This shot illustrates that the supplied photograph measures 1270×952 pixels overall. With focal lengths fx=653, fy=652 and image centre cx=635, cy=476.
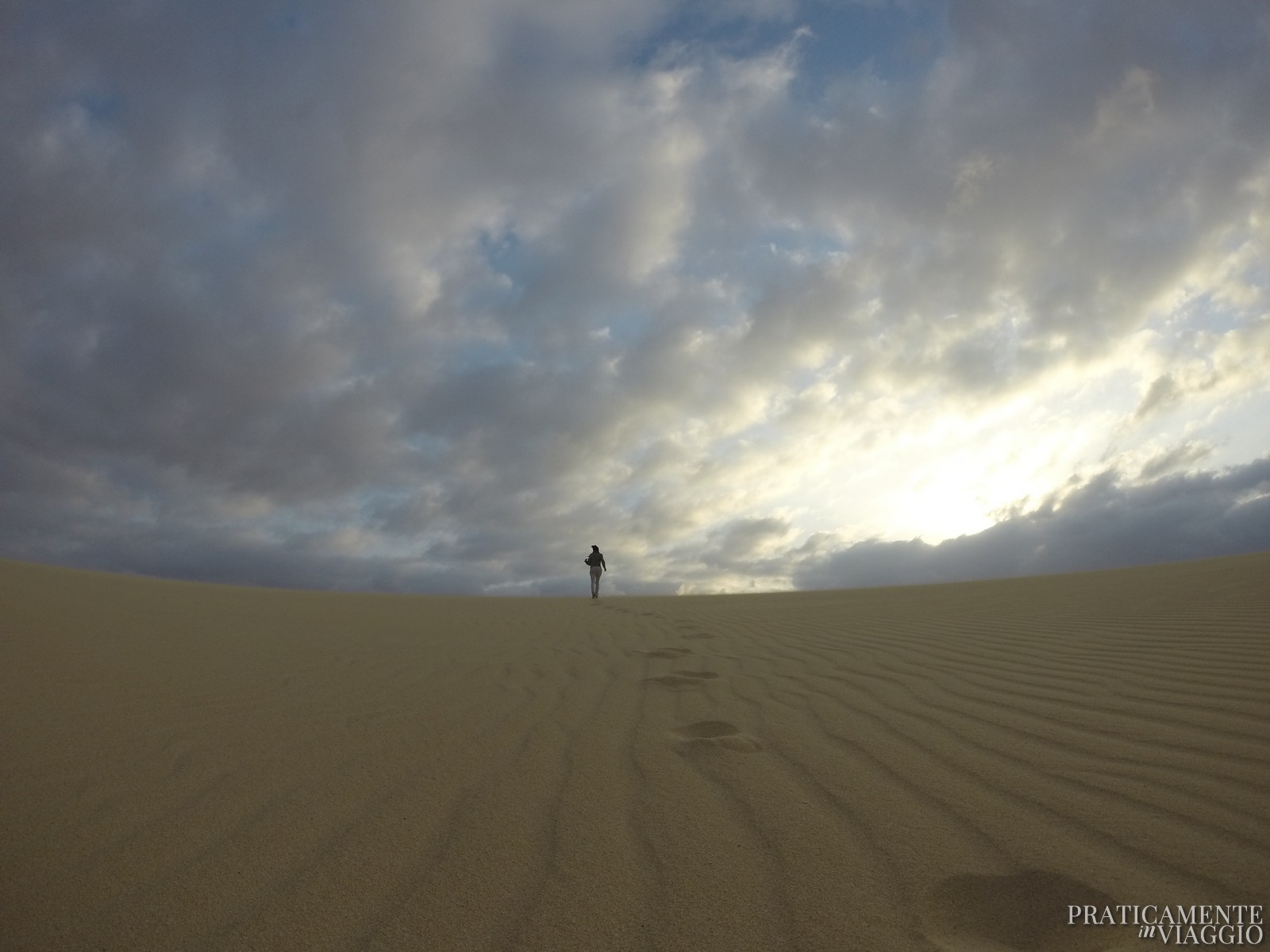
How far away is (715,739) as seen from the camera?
121 inches

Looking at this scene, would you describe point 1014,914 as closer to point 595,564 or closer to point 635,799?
point 635,799

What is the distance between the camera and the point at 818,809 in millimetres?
2215

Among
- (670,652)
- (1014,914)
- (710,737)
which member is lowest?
(1014,914)

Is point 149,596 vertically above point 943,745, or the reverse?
point 149,596

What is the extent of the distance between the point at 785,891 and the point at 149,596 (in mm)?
12215

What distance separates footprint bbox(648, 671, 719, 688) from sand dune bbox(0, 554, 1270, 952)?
1.3 inches

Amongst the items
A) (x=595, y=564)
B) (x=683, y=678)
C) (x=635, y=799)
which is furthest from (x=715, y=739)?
(x=595, y=564)

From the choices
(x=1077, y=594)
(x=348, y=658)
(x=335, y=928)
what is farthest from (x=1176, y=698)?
(x=1077, y=594)

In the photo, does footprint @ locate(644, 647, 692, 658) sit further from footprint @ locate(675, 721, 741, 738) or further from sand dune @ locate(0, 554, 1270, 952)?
footprint @ locate(675, 721, 741, 738)

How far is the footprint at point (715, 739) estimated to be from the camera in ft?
9.57

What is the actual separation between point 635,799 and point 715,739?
32.0 inches

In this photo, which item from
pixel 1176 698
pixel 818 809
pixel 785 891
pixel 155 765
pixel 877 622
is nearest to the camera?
pixel 785 891

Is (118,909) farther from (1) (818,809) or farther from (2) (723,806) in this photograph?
(1) (818,809)

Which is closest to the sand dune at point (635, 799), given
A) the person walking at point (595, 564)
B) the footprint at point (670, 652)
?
the footprint at point (670, 652)
